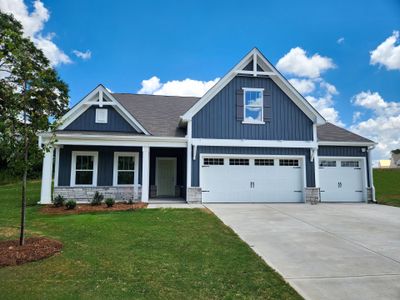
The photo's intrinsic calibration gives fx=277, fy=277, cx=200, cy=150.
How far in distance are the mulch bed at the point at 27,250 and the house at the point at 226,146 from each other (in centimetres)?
673

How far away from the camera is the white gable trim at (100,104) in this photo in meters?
A: 13.5

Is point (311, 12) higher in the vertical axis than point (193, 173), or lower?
higher

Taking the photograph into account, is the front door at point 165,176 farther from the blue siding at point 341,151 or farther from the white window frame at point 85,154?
the blue siding at point 341,151

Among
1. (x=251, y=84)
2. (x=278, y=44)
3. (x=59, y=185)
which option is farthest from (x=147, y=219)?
(x=278, y=44)

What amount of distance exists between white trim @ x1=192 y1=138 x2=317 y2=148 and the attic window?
4.60m

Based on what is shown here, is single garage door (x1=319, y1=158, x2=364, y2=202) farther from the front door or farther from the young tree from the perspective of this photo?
the young tree

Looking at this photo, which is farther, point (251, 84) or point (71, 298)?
point (251, 84)

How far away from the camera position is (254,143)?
13.8 meters

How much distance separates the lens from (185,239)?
22.0 feet

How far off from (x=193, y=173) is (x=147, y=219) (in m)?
4.58

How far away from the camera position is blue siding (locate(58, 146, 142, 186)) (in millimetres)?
13403

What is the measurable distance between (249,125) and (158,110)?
5981mm

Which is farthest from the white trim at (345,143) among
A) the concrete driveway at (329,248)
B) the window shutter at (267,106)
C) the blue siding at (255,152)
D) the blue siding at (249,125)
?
the concrete driveway at (329,248)

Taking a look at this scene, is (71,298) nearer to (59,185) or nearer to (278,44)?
(59,185)
